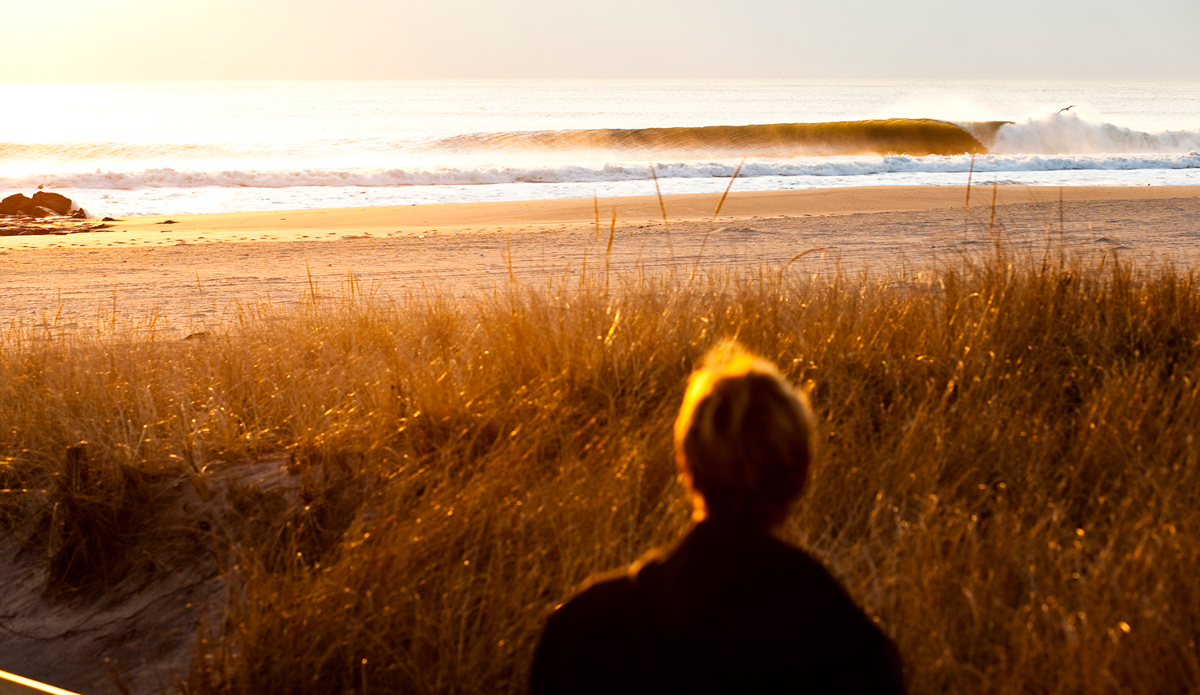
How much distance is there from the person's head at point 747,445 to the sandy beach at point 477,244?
14.6 ft

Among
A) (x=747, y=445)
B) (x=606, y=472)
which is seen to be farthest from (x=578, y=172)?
(x=747, y=445)

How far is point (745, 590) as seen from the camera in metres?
1.24

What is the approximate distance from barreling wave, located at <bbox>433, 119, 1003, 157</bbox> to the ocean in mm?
95

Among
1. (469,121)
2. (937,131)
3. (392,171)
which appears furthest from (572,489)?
(469,121)

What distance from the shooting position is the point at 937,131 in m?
37.4

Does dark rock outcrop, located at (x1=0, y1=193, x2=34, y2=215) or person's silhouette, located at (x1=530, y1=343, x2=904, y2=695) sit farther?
dark rock outcrop, located at (x1=0, y1=193, x2=34, y2=215)

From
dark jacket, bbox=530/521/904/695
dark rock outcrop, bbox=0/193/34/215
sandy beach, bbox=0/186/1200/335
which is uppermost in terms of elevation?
dark rock outcrop, bbox=0/193/34/215

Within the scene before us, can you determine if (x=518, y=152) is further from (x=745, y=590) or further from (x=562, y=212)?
(x=745, y=590)

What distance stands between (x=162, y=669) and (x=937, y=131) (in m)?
39.0

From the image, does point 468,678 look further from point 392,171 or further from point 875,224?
point 392,171

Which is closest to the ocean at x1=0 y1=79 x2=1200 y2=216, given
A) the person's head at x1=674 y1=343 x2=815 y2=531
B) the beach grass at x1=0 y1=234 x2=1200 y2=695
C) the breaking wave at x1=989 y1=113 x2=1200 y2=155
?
the breaking wave at x1=989 y1=113 x2=1200 y2=155

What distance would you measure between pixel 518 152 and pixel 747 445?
1476 inches

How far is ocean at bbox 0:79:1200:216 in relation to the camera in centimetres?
2420

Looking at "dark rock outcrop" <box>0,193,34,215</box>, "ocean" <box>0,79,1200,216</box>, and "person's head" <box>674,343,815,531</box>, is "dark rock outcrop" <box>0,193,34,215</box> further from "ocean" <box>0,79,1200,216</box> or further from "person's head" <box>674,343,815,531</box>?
"person's head" <box>674,343,815,531</box>
